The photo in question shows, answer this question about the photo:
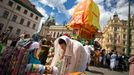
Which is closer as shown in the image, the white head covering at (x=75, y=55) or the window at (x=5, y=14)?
the white head covering at (x=75, y=55)

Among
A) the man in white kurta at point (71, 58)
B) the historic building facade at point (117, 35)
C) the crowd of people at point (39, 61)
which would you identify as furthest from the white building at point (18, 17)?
the historic building facade at point (117, 35)

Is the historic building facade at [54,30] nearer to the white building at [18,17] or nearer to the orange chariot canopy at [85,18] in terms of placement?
the white building at [18,17]

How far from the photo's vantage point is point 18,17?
1486 inches

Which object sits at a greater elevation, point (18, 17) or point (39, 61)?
point (18, 17)

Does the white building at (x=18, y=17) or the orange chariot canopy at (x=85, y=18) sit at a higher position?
the white building at (x=18, y=17)

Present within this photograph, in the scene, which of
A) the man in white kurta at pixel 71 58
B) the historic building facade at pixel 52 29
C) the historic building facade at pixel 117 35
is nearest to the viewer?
the man in white kurta at pixel 71 58

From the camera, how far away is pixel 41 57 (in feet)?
22.4

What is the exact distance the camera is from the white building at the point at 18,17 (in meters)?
34.4

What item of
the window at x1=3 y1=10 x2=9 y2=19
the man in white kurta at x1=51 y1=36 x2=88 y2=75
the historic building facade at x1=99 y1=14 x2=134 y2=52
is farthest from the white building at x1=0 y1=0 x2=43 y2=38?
the historic building facade at x1=99 y1=14 x2=134 y2=52

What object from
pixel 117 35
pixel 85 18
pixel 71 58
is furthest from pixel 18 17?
pixel 117 35

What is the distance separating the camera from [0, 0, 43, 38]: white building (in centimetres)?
3443

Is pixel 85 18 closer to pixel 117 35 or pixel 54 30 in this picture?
pixel 117 35

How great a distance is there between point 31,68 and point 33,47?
531 mm

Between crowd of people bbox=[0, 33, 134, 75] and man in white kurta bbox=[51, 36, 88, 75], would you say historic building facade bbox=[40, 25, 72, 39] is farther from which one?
man in white kurta bbox=[51, 36, 88, 75]
